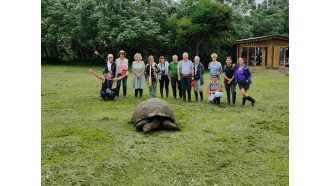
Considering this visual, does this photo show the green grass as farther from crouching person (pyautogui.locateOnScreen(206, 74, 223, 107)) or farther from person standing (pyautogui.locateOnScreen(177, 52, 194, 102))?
person standing (pyautogui.locateOnScreen(177, 52, 194, 102))

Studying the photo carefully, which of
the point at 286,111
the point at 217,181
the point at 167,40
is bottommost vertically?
the point at 217,181

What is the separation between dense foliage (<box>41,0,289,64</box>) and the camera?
16.6 meters

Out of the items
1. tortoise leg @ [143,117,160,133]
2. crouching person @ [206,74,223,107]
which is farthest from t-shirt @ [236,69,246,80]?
tortoise leg @ [143,117,160,133]

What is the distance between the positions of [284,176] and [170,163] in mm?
1338

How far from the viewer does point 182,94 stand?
28.6 ft

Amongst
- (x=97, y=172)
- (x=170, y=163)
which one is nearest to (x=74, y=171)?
(x=97, y=172)

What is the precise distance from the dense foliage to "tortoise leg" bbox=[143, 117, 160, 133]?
10.4 metres

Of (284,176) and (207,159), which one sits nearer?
(284,176)

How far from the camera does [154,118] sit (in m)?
5.72

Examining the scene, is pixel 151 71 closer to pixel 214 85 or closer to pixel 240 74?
pixel 214 85

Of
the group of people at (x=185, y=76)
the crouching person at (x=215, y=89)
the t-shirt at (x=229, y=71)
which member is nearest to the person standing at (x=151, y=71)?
the group of people at (x=185, y=76)

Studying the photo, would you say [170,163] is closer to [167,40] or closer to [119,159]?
[119,159]

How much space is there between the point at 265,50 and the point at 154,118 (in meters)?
14.8

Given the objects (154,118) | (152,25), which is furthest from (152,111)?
(152,25)
